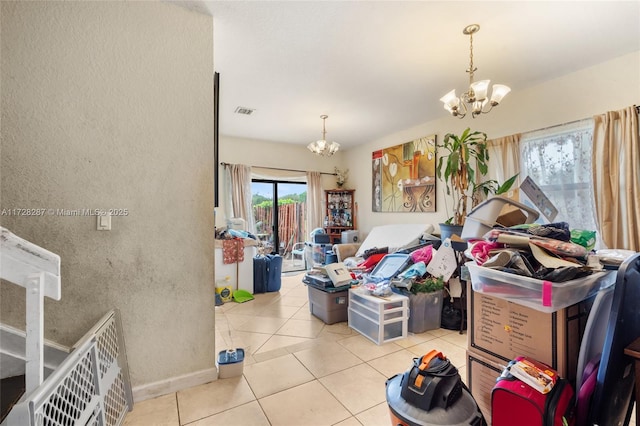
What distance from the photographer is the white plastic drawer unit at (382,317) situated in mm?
2441

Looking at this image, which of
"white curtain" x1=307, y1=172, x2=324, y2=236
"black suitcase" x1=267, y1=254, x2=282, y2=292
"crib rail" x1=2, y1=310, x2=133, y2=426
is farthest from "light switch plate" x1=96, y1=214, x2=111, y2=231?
"white curtain" x1=307, y1=172, x2=324, y2=236

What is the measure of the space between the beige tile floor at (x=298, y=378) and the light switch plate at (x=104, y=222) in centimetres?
107

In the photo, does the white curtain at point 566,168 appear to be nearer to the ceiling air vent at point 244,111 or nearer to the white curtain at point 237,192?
the ceiling air vent at point 244,111

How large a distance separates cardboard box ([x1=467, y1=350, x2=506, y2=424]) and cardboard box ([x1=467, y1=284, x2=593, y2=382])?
0.09 ft

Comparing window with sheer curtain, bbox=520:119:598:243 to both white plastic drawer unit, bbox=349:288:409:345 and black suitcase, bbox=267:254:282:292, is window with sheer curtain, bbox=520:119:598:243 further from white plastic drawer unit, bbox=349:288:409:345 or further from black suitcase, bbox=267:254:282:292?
black suitcase, bbox=267:254:282:292

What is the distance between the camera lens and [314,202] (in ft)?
19.6

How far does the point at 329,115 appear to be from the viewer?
4137 mm

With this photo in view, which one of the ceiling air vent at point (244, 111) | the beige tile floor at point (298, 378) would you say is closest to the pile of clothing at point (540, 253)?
the beige tile floor at point (298, 378)

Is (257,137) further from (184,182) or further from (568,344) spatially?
(568,344)

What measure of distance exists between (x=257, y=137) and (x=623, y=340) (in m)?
5.18

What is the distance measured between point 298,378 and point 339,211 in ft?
14.0

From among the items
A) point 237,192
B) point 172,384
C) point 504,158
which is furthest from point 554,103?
point 237,192

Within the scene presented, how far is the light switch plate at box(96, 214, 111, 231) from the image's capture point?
1626mm

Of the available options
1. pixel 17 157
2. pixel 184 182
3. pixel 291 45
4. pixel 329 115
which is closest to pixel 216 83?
pixel 291 45
